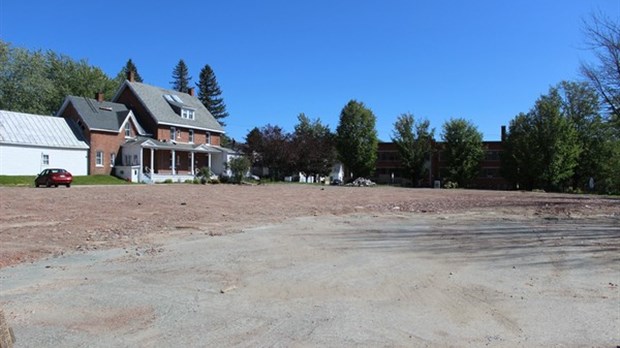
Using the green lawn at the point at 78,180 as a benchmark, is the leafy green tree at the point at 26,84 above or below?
above

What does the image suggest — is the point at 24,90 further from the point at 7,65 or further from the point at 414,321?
the point at 414,321

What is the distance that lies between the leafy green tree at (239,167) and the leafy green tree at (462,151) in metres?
35.3

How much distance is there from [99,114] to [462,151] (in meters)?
50.1

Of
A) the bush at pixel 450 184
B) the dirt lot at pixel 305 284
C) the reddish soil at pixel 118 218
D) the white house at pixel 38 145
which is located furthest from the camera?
the bush at pixel 450 184

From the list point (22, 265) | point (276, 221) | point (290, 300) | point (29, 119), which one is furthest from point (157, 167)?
point (290, 300)

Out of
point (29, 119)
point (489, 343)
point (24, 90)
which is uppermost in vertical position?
point (24, 90)

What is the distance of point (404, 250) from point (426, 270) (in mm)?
2274

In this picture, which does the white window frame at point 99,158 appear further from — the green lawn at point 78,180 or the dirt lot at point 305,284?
the dirt lot at point 305,284

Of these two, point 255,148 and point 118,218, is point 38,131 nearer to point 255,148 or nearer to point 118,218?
point 255,148

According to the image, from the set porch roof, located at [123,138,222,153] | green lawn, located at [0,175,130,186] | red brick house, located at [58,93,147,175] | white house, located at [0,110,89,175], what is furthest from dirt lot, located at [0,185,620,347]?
porch roof, located at [123,138,222,153]

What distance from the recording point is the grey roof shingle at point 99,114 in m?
50.1

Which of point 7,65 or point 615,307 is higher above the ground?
point 7,65

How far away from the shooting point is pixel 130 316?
6.21m

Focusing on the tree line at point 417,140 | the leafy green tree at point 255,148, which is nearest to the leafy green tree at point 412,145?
the tree line at point 417,140
